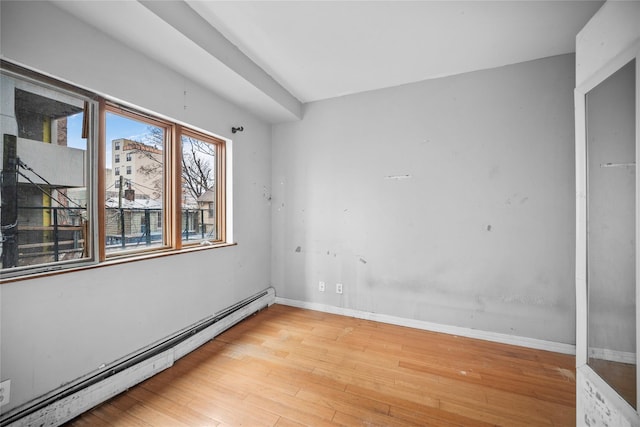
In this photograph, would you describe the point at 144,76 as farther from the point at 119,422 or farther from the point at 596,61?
the point at 596,61

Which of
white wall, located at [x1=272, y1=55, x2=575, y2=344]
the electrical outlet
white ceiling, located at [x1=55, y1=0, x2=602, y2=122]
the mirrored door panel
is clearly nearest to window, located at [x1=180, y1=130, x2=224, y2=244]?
white ceiling, located at [x1=55, y1=0, x2=602, y2=122]

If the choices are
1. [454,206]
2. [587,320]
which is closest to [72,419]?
[587,320]

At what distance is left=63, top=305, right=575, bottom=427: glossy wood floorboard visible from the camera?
1496mm

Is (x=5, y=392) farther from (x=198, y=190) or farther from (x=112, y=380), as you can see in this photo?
(x=198, y=190)

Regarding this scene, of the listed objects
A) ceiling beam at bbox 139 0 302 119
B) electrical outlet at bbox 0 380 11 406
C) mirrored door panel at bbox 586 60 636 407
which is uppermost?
ceiling beam at bbox 139 0 302 119

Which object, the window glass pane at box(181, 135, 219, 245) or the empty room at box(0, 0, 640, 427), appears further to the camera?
the window glass pane at box(181, 135, 219, 245)

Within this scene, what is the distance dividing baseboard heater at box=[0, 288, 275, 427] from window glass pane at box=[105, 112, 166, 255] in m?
0.81

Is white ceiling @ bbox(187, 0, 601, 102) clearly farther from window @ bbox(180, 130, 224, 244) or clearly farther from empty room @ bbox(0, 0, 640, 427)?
window @ bbox(180, 130, 224, 244)

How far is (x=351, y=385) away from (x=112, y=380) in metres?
1.63

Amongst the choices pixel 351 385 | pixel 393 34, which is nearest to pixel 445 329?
pixel 351 385

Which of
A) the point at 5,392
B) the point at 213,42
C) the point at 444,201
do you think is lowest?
the point at 5,392

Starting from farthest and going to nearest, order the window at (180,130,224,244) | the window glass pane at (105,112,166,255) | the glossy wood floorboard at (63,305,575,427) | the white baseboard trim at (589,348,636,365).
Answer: the window at (180,130,224,244) → the window glass pane at (105,112,166,255) → the glossy wood floorboard at (63,305,575,427) → the white baseboard trim at (589,348,636,365)

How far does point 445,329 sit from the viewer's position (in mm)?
2555

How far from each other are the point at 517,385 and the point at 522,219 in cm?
140
